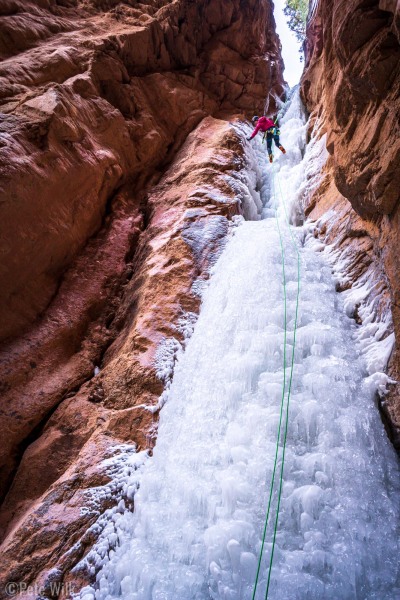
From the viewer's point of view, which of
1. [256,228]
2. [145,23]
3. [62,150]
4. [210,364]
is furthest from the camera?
[145,23]

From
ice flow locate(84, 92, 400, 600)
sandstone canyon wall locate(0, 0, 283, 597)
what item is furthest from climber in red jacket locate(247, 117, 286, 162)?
ice flow locate(84, 92, 400, 600)

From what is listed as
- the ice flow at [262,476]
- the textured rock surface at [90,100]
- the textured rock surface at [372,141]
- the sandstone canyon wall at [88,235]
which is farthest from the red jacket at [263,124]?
the ice flow at [262,476]

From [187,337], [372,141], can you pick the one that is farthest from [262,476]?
[372,141]

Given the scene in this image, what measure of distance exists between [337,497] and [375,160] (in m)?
3.63

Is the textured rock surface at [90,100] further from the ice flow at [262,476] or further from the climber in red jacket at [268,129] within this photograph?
the ice flow at [262,476]

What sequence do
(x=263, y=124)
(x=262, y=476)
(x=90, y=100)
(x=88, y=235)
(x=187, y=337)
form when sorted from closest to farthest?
(x=262, y=476)
(x=187, y=337)
(x=88, y=235)
(x=90, y=100)
(x=263, y=124)

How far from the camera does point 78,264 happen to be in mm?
6504

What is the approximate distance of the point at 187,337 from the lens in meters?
5.18

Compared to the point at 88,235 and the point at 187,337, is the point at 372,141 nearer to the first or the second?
the point at 187,337

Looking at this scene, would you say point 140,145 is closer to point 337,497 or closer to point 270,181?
point 270,181

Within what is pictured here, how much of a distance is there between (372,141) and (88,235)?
5.16 metres

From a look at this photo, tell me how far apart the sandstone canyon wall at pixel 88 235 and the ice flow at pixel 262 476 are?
48 cm

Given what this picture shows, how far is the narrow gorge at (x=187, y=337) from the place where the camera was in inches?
120

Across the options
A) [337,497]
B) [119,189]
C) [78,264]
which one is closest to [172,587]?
[337,497]
